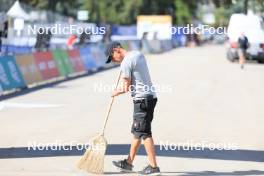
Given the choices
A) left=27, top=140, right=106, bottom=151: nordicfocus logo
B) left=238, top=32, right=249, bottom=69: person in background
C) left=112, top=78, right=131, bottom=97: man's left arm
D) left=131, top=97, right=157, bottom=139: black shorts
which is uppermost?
left=112, top=78, right=131, bottom=97: man's left arm

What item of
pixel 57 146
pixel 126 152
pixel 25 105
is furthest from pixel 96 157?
pixel 25 105

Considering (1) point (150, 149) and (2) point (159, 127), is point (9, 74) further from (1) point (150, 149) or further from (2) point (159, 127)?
(1) point (150, 149)

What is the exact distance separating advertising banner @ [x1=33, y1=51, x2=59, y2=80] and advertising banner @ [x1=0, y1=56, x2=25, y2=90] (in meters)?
1.83

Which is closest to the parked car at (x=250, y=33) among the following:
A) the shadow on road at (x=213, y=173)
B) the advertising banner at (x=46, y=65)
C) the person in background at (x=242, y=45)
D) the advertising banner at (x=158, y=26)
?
the person in background at (x=242, y=45)

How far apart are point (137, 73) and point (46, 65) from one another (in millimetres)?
15134

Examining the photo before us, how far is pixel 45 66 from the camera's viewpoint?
23172 millimetres

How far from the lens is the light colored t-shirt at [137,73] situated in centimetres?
838

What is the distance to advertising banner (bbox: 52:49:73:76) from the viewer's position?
965 inches

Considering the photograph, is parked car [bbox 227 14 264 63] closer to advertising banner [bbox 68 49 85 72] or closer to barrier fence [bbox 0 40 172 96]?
barrier fence [bbox 0 40 172 96]

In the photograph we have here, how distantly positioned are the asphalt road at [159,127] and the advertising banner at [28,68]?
2.28 ft

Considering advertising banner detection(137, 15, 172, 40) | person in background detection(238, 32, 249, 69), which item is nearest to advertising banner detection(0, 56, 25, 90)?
person in background detection(238, 32, 249, 69)

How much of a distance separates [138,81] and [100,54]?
23.3 meters

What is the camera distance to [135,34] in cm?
7075

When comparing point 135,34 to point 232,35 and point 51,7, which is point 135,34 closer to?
point 51,7
